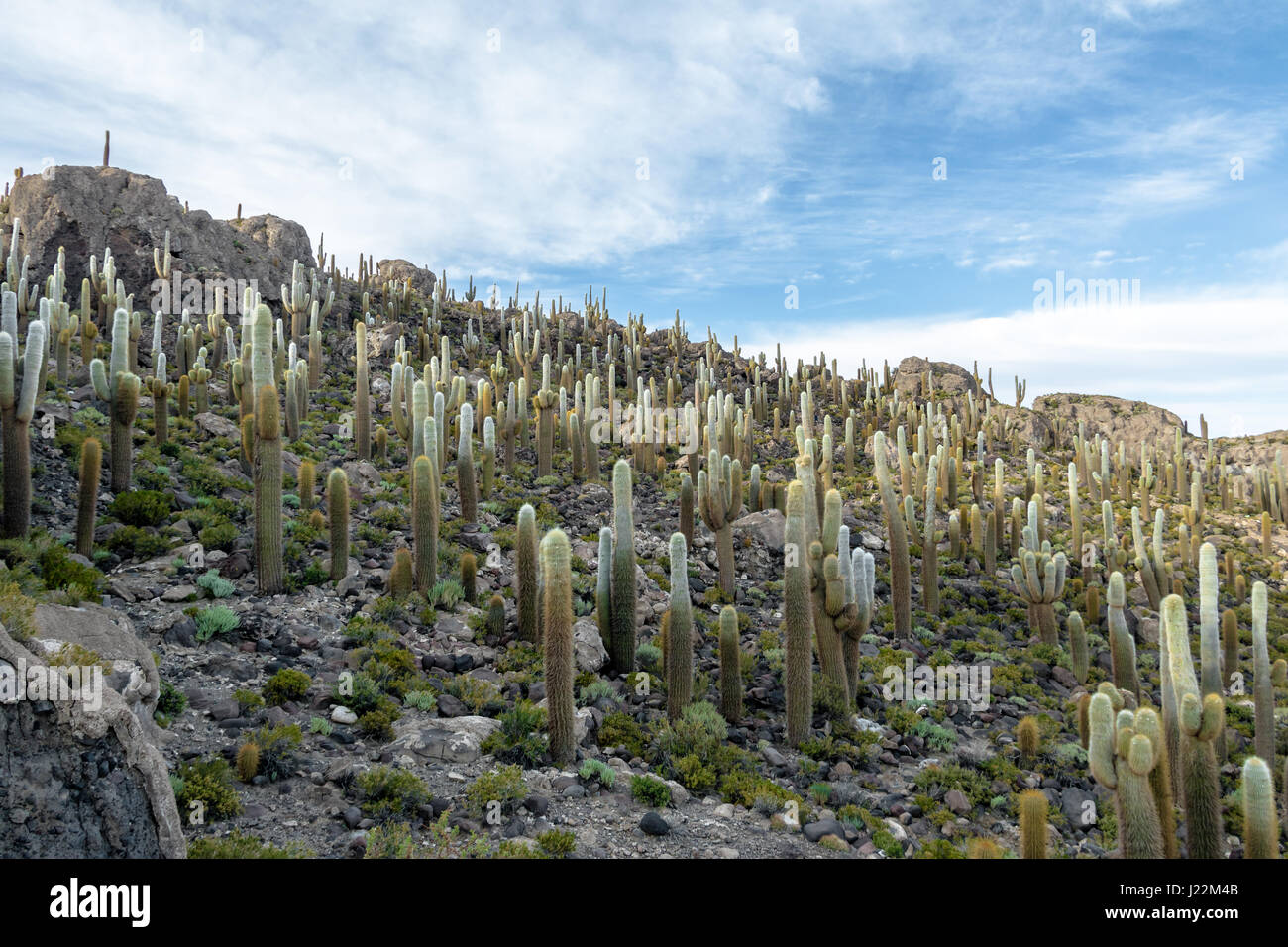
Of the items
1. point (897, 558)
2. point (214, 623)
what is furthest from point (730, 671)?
point (214, 623)

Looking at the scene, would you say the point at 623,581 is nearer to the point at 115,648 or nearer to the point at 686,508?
the point at 686,508

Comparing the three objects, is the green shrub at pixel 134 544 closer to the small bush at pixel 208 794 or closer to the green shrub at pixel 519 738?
the small bush at pixel 208 794

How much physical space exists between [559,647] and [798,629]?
325 cm

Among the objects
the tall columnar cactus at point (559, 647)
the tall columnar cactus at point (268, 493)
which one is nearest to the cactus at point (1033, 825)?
the tall columnar cactus at point (559, 647)

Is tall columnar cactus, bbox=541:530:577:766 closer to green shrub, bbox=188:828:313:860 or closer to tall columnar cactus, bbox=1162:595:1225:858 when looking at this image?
green shrub, bbox=188:828:313:860

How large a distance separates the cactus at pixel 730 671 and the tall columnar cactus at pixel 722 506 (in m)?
3.97

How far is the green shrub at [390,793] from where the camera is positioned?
607 centimetres

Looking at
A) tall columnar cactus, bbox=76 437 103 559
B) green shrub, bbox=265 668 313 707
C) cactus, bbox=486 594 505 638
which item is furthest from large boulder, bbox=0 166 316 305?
green shrub, bbox=265 668 313 707

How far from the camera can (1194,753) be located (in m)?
6.29

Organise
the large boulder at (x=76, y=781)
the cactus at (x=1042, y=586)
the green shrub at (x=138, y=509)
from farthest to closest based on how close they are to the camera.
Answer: the cactus at (x=1042, y=586), the green shrub at (x=138, y=509), the large boulder at (x=76, y=781)

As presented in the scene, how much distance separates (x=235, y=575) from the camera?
1038cm
